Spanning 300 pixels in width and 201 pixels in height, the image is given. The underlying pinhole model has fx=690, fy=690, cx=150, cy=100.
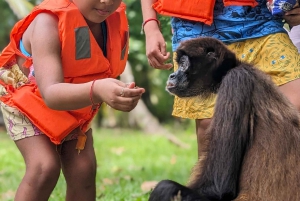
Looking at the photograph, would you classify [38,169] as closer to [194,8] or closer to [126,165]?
[194,8]

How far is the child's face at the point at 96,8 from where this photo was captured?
4090 mm

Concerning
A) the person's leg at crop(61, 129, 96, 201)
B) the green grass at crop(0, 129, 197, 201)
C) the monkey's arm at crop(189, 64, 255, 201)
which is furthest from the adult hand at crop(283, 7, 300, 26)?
the green grass at crop(0, 129, 197, 201)

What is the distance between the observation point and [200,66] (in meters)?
4.14

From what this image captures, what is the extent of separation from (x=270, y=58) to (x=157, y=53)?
74 cm

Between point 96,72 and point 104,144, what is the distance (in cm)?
697

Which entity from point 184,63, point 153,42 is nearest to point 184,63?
point 184,63

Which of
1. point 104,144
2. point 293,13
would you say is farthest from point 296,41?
point 104,144

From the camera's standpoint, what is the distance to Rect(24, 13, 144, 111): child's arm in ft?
11.2

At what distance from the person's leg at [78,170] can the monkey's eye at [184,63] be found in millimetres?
958

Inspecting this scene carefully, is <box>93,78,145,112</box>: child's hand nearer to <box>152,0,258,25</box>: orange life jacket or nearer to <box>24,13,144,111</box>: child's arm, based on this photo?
<box>24,13,144,111</box>: child's arm

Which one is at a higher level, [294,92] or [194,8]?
[194,8]

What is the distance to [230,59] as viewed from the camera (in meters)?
4.06

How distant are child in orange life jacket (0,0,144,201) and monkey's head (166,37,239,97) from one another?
491 millimetres

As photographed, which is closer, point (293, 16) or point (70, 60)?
point (70, 60)
